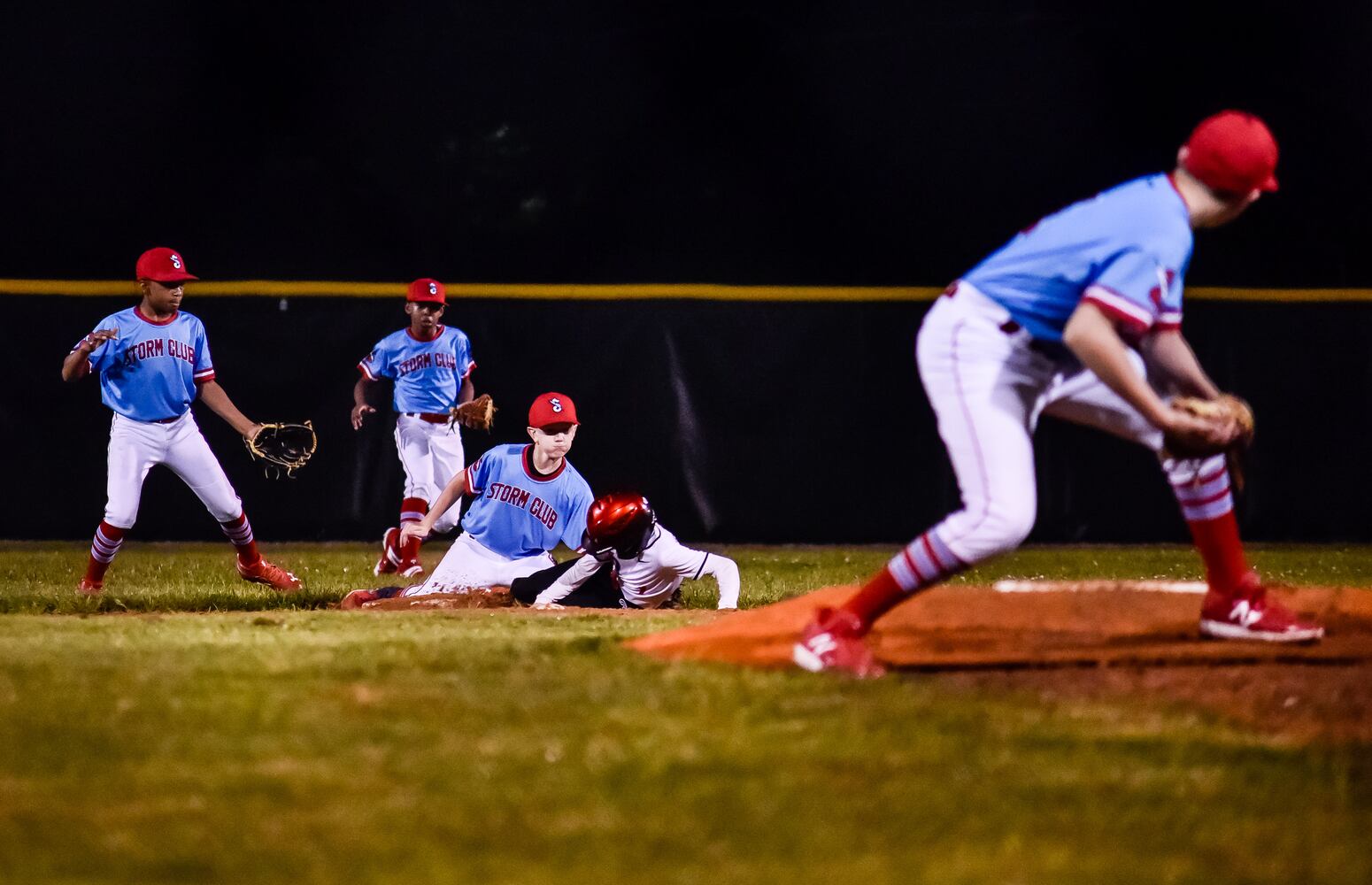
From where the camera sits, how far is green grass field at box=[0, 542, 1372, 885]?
281cm

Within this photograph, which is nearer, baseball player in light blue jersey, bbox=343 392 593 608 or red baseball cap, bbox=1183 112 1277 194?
red baseball cap, bbox=1183 112 1277 194

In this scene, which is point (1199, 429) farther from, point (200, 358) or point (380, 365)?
point (380, 365)

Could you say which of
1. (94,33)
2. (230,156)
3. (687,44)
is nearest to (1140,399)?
(687,44)

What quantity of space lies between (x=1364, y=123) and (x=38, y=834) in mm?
19483

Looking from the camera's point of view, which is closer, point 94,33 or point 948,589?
point 948,589

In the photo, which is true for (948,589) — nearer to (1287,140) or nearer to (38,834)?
(38,834)

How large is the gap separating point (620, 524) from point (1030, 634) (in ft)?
Result: 8.51

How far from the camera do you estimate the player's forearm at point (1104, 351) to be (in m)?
4.21

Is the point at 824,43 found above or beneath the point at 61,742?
above

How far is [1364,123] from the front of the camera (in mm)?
19500

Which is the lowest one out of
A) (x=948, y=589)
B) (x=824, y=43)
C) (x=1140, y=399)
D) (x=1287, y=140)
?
(x=948, y=589)

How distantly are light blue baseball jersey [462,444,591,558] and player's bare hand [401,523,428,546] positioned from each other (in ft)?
1.06

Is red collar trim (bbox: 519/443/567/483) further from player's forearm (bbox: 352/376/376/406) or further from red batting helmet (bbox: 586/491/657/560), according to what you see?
player's forearm (bbox: 352/376/376/406)

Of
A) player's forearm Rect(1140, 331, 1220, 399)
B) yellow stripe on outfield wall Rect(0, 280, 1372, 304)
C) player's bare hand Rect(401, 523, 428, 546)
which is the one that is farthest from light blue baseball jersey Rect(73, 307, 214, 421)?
player's forearm Rect(1140, 331, 1220, 399)
